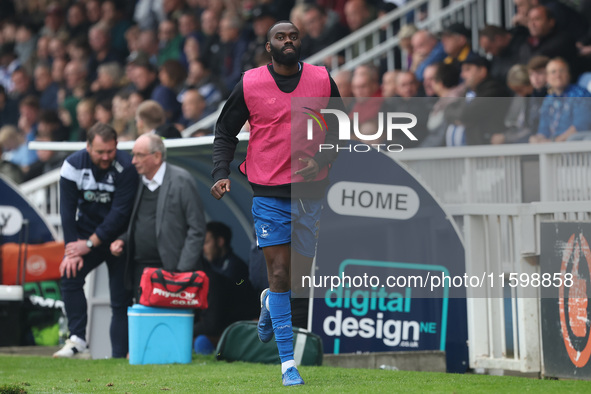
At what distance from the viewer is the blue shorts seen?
19.5 ft

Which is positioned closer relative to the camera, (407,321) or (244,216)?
(407,321)

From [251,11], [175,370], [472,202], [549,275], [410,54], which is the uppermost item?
[251,11]

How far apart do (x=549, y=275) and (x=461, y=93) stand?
12.2 ft

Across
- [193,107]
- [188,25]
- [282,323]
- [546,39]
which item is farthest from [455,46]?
[188,25]

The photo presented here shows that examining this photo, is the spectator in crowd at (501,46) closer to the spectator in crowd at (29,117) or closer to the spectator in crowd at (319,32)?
the spectator in crowd at (319,32)

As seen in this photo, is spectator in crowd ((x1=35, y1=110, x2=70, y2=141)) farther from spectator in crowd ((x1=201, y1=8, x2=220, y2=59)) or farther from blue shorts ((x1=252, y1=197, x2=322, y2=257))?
blue shorts ((x1=252, y1=197, x2=322, y2=257))

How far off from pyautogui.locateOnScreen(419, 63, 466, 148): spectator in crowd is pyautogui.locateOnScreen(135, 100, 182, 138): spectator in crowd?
7.46 ft

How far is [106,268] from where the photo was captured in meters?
9.60

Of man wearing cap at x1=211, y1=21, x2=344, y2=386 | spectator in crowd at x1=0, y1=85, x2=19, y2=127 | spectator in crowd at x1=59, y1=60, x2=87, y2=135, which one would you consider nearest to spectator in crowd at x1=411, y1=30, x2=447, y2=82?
man wearing cap at x1=211, y1=21, x2=344, y2=386

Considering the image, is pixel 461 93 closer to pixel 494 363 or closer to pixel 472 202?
pixel 472 202

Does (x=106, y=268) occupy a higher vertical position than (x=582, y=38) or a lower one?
lower

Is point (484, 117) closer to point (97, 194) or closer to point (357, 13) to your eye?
point (97, 194)

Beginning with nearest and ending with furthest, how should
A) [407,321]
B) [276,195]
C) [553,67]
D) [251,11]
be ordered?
[276,195], [407,321], [553,67], [251,11]

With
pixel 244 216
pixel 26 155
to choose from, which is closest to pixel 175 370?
pixel 244 216
